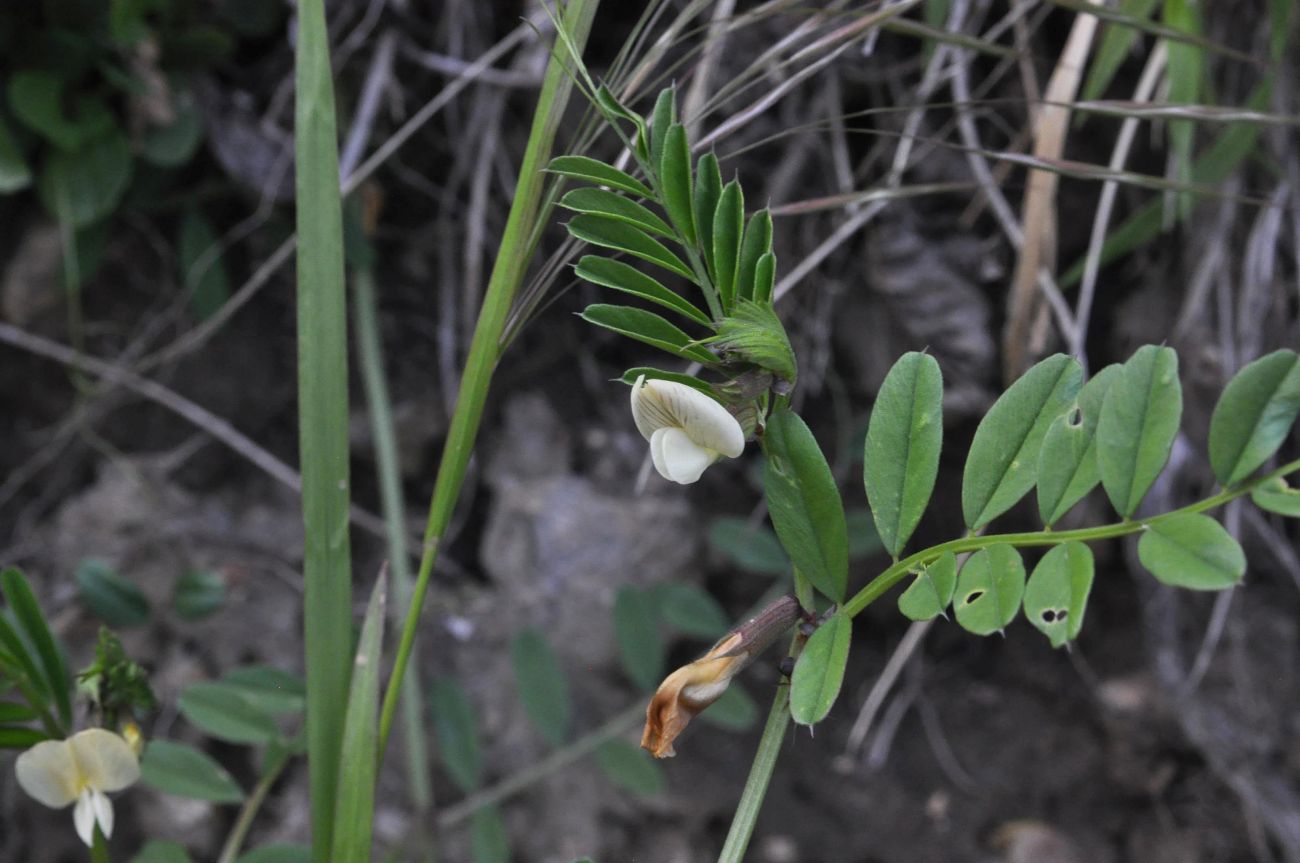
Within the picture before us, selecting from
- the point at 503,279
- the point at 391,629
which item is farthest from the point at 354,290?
the point at 503,279

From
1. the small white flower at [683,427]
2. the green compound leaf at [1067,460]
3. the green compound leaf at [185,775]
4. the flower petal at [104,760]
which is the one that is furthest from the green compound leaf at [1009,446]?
the green compound leaf at [185,775]

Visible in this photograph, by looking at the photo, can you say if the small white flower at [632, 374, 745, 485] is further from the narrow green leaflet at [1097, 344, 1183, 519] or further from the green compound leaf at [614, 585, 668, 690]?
the green compound leaf at [614, 585, 668, 690]

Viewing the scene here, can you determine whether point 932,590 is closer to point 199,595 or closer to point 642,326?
point 642,326

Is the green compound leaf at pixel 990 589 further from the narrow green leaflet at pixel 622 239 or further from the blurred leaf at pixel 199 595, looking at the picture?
the blurred leaf at pixel 199 595

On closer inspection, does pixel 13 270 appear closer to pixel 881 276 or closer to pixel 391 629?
pixel 391 629

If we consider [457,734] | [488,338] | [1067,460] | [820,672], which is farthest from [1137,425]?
[457,734]

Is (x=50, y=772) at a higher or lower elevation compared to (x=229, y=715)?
higher
